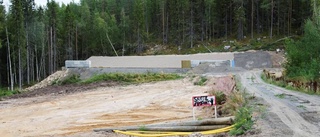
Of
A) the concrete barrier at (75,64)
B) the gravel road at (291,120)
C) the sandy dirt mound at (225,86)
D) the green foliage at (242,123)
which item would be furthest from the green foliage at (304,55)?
the concrete barrier at (75,64)

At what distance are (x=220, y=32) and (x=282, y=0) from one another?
13791 mm

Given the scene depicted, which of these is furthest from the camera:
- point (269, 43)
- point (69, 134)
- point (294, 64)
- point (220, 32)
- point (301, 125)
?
point (220, 32)

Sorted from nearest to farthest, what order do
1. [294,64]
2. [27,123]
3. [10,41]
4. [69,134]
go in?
[69,134] < [27,123] < [294,64] < [10,41]

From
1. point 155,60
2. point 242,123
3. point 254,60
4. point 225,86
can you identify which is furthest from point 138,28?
point 242,123

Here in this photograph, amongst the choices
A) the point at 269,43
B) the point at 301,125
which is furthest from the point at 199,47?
the point at 301,125

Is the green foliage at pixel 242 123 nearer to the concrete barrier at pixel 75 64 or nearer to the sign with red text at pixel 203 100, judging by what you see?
the sign with red text at pixel 203 100

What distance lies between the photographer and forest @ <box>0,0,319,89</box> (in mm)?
48000

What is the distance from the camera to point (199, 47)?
54656 mm

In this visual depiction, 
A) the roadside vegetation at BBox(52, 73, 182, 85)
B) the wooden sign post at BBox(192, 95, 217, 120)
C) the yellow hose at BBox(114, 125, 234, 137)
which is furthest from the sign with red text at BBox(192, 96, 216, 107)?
the roadside vegetation at BBox(52, 73, 182, 85)

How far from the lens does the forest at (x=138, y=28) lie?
4800 cm

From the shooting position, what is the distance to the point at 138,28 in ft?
199

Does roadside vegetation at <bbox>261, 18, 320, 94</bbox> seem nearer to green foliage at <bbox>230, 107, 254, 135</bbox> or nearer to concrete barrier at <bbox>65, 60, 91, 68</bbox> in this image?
green foliage at <bbox>230, 107, 254, 135</bbox>

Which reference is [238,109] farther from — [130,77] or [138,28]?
[138,28]

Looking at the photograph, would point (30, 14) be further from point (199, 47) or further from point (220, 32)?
point (220, 32)
